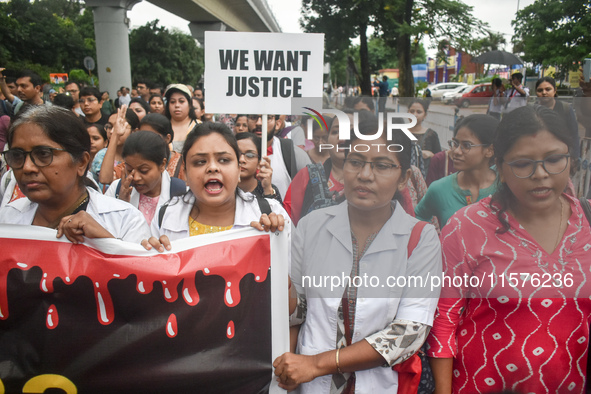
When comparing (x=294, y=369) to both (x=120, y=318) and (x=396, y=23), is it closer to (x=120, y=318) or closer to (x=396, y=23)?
(x=120, y=318)

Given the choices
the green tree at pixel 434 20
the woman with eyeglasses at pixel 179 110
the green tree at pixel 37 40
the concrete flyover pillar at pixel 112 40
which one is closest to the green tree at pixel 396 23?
the green tree at pixel 434 20

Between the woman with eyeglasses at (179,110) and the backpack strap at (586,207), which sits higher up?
the woman with eyeglasses at (179,110)

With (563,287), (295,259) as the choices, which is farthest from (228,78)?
(563,287)

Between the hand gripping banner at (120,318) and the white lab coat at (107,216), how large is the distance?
0.36ft

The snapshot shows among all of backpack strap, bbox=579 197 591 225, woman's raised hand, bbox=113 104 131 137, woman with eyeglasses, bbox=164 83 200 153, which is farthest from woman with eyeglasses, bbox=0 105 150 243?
woman with eyeglasses, bbox=164 83 200 153

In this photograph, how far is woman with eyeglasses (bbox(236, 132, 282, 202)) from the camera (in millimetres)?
2941

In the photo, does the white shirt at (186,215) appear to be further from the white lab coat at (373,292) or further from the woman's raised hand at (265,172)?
the woman's raised hand at (265,172)

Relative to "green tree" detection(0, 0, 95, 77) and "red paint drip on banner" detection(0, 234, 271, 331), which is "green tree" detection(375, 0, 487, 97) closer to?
"red paint drip on banner" detection(0, 234, 271, 331)

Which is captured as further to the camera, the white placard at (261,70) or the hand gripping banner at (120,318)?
the white placard at (261,70)

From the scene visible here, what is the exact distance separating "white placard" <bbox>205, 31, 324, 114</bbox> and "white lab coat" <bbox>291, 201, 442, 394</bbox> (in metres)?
0.89

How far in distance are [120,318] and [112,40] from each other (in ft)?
55.9

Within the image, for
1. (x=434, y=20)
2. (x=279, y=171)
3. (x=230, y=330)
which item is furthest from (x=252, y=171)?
(x=434, y=20)

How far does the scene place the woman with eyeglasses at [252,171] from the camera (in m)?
2.94

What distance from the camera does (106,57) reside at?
56.2 ft
